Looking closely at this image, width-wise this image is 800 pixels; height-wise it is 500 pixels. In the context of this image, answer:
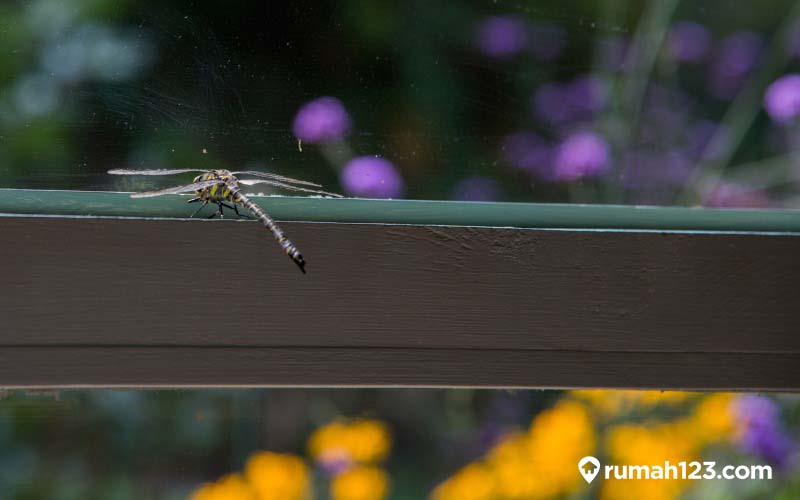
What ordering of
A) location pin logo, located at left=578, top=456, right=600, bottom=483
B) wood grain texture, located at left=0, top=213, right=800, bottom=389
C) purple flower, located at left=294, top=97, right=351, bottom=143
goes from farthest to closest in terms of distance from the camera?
location pin logo, located at left=578, top=456, right=600, bottom=483, purple flower, located at left=294, top=97, right=351, bottom=143, wood grain texture, located at left=0, top=213, right=800, bottom=389

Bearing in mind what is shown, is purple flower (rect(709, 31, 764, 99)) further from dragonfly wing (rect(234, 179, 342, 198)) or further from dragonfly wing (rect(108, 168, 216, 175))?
dragonfly wing (rect(108, 168, 216, 175))

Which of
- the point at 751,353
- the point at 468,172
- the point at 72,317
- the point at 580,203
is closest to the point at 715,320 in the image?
the point at 751,353

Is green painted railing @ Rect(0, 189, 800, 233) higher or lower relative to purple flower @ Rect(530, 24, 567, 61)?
lower

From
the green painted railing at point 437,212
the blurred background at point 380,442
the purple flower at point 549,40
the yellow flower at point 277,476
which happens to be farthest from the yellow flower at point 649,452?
the purple flower at point 549,40

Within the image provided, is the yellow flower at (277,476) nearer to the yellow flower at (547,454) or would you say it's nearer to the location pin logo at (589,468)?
the yellow flower at (547,454)

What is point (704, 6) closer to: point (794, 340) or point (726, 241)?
point (726, 241)

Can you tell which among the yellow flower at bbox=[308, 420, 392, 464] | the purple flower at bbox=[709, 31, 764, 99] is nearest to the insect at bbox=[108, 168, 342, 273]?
the yellow flower at bbox=[308, 420, 392, 464]
